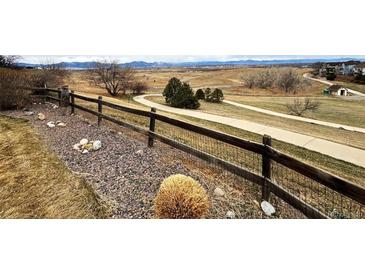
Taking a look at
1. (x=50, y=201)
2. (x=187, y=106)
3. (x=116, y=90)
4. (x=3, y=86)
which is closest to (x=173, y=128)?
(x=187, y=106)

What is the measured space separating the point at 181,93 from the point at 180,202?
2.13 m

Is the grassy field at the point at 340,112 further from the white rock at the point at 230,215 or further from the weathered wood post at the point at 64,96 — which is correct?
the weathered wood post at the point at 64,96

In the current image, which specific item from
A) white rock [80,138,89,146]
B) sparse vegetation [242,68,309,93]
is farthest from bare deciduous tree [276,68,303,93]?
white rock [80,138,89,146]

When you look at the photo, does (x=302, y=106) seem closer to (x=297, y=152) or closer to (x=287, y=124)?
(x=287, y=124)

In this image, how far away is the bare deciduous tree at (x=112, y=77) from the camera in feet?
14.0

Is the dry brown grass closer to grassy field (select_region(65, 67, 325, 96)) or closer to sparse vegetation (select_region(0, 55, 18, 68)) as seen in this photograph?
sparse vegetation (select_region(0, 55, 18, 68))

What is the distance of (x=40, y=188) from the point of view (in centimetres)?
342

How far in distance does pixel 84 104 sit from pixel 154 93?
403cm

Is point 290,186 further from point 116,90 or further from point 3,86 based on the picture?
point 3,86

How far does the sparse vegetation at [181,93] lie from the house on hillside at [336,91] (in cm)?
193

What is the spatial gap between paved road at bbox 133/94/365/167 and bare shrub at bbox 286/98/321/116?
35 cm

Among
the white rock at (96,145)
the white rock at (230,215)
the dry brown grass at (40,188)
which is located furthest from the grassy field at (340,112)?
the white rock at (96,145)

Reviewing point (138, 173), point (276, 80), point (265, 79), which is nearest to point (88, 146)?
point (138, 173)
